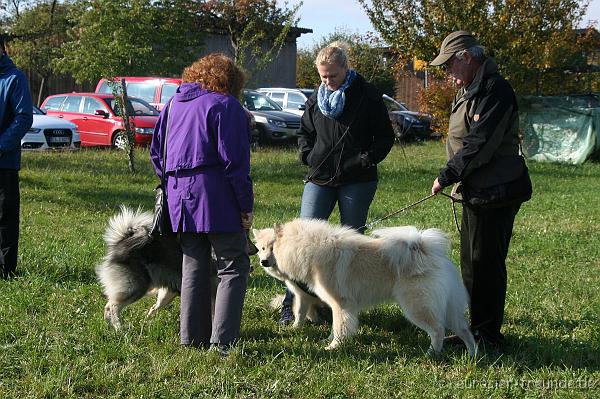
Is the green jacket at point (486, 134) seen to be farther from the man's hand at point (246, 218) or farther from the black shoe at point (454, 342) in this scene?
the man's hand at point (246, 218)

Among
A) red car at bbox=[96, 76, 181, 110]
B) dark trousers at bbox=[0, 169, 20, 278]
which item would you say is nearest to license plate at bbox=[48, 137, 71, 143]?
red car at bbox=[96, 76, 181, 110]

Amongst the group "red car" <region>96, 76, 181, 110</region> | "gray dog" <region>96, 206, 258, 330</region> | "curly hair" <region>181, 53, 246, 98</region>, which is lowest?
"gray dog" <region>96, 206, 258, 330</region>

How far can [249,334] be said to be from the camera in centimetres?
467

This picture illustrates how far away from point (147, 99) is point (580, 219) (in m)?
12.6

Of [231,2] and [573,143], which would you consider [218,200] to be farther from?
[231,2]

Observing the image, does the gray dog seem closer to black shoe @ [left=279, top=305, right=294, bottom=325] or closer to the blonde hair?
black shoe @ [left=279, top=305, right=294, bottom=325]

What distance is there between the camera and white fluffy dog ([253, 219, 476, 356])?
13.8ft

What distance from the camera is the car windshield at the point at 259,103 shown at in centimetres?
1961

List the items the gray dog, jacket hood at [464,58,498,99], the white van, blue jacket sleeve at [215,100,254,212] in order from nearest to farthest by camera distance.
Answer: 1. blue jacket sleeve at [215,100,254,212]
2. jacket hood at [464,58,498,99]
3. the gray dog
4. the white van

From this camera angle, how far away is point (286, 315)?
16.6 ft

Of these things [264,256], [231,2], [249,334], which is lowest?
[249,334]

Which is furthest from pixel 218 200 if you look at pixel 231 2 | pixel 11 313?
pixel 231 2

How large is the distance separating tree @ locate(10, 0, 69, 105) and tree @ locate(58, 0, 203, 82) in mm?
1881

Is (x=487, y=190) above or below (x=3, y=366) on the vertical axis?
above
